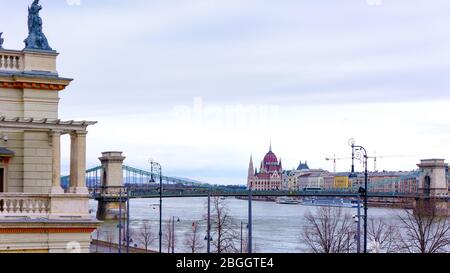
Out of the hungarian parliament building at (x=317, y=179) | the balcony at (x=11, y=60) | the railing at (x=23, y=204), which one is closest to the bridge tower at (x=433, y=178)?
the hungarian parliament building at (x=317, y=179)

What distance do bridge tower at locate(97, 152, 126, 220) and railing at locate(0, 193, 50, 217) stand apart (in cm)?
7219

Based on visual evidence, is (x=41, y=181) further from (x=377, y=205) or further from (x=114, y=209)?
(x=377, y=205)

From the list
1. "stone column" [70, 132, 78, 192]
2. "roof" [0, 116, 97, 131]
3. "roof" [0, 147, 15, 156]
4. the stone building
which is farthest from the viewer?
"stone column" [70, 132, 78, 192]

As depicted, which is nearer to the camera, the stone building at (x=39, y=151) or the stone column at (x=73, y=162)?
the stone building at (x=39, y=151)

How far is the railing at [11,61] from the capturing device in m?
11.7

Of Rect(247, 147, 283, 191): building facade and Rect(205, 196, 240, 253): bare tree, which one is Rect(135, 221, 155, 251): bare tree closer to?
Rect(205, 196, 240, 253): bare tree

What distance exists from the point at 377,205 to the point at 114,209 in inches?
1631

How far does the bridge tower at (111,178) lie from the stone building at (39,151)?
235 feet

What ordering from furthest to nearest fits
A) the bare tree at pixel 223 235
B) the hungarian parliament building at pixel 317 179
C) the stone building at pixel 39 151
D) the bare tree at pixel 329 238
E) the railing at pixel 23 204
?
the hungarian parliament building at pixel 317 179, the bare tree at pixel 223 235, the bare tree at pixel 329 238, the stone building at pixel 39 151, the railing at pixel 23 204

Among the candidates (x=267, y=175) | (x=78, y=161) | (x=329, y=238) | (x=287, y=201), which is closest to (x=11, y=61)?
(x=78, y=161)

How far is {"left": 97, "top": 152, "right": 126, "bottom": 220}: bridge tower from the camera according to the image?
275ft

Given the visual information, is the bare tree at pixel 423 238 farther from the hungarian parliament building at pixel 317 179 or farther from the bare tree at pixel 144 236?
the hungarian parliament building at pixel 317 179

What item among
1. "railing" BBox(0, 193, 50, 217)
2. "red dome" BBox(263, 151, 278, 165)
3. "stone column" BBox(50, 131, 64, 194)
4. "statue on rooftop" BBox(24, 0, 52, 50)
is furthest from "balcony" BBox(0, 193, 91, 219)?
"red dome" BBox(263, 151, 278, 165)
